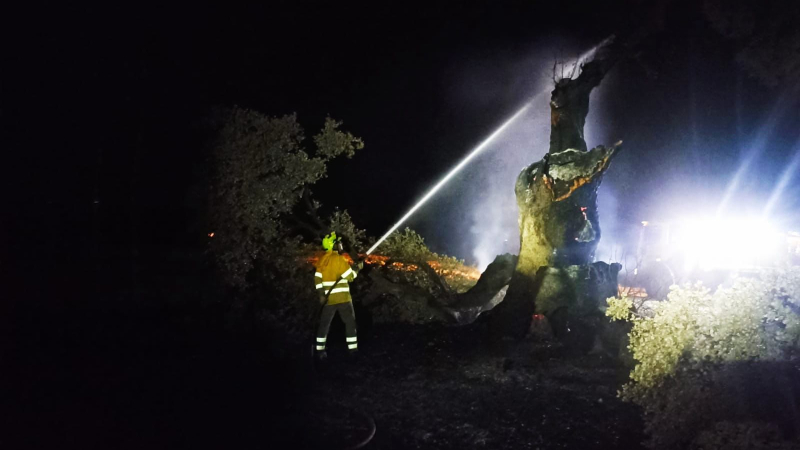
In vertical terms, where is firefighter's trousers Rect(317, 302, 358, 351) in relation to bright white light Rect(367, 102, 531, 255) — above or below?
below

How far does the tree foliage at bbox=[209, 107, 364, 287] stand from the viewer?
793 centimetres

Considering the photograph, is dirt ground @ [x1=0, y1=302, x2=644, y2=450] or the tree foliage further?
the tree foliage

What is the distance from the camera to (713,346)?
463 centimetres

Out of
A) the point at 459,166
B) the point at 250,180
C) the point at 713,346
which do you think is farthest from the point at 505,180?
the point at 713,346

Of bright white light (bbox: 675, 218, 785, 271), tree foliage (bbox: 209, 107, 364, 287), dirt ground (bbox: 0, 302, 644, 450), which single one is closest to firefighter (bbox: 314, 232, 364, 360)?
dirt ground (bbox: 0, 302, 644, 450)

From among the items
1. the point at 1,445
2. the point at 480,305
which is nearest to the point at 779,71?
the point at 480,305

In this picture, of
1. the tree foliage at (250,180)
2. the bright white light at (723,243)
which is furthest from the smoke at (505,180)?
the tree foliage at (250,180)

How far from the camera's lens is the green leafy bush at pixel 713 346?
441 cm

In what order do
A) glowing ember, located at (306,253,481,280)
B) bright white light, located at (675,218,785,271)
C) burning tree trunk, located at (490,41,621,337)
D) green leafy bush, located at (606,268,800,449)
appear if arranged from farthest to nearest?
bright white light, located at (675,218,785,271)
glowing ember, located at (306,253,481,280)
burning tree trunk, located at (490,41,621,337)
green leafy bush, located at (606,268,800,449)

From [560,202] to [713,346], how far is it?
12.9ft

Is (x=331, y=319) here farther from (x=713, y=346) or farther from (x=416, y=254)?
(x=713, y=346)

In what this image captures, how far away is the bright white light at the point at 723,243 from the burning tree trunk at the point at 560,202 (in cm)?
408

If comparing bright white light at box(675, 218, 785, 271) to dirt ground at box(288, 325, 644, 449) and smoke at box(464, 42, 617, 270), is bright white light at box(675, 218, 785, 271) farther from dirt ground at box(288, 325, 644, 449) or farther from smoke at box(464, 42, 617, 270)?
dirt ground at box(288, 325, 644, 449)

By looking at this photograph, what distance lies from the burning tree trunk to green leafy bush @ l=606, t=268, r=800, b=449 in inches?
126
